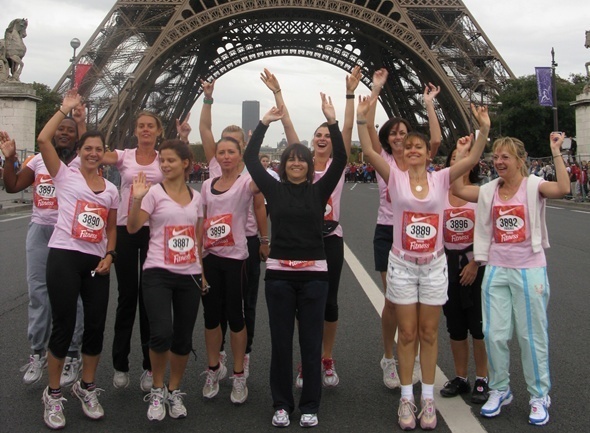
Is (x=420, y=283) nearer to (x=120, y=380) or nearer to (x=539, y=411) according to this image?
(x=539, y=411)

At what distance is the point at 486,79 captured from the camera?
3416cm

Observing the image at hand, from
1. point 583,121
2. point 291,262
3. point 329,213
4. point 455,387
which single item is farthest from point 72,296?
point 583,121

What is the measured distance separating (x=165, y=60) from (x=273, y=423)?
3361 centimetres

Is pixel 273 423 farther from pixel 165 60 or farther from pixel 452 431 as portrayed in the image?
pixel 165 60

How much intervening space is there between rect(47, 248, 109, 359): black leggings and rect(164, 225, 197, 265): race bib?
17.0 inches

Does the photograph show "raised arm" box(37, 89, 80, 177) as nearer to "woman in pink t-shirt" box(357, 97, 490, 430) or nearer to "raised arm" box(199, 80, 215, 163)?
"raised arm" box(199, 80, 215, 163)

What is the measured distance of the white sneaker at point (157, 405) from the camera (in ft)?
11.6

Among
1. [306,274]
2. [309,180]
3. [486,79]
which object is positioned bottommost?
[306,274]

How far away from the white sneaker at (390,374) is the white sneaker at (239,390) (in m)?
0.91

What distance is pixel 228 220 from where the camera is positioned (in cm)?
410

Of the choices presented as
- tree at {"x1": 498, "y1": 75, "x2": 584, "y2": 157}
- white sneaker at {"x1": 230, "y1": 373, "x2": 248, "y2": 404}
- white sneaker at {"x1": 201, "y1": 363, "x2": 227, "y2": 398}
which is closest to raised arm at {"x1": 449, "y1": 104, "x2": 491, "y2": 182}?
white sneaker at {"x1": 230, "y1": 373, "x2": 248, "y2": 404}

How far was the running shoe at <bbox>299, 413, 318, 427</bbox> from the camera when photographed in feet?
11.5

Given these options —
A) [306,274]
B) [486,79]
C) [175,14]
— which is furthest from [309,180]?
[486,79]

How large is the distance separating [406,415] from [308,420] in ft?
1.73
